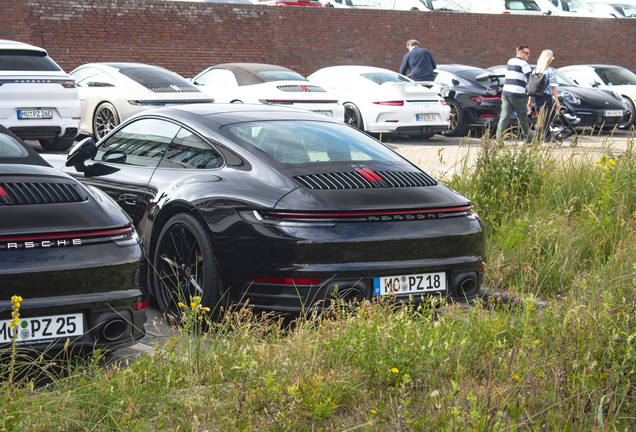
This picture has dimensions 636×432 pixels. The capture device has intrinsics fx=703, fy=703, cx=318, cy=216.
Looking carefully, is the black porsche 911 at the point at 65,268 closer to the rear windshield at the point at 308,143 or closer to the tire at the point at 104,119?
Result: the rear windshield at the point at 308,143

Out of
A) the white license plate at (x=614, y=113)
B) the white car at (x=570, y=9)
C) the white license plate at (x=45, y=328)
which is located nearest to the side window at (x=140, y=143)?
the white license plate at (x=45, y=328)

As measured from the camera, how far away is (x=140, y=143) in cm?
518

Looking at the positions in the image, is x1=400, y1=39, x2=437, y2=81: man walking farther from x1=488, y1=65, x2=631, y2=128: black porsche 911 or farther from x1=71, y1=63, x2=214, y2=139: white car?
x1=71, y1=63, x2=214, y2=139: white car

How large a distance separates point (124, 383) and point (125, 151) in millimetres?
2823

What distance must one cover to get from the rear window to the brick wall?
15682mm

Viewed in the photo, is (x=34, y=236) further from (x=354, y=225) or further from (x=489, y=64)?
(x=489, y=64)

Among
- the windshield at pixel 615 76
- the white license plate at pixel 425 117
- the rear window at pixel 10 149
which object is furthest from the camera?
the windshield at pixel 615 76

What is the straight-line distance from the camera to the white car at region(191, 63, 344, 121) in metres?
12.4

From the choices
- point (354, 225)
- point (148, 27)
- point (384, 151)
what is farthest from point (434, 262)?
point (148, 27)

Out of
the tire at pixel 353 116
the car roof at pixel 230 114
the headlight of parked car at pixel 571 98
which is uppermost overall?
the car roof at pixel 230 114

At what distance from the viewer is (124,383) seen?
110 inches

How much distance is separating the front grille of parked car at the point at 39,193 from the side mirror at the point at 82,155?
1.54 meters

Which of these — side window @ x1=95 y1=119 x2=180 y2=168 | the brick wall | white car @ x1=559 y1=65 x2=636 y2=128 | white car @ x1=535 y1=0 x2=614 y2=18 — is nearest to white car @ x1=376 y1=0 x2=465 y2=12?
the brick wall

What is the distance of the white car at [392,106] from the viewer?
13258 millimetres
